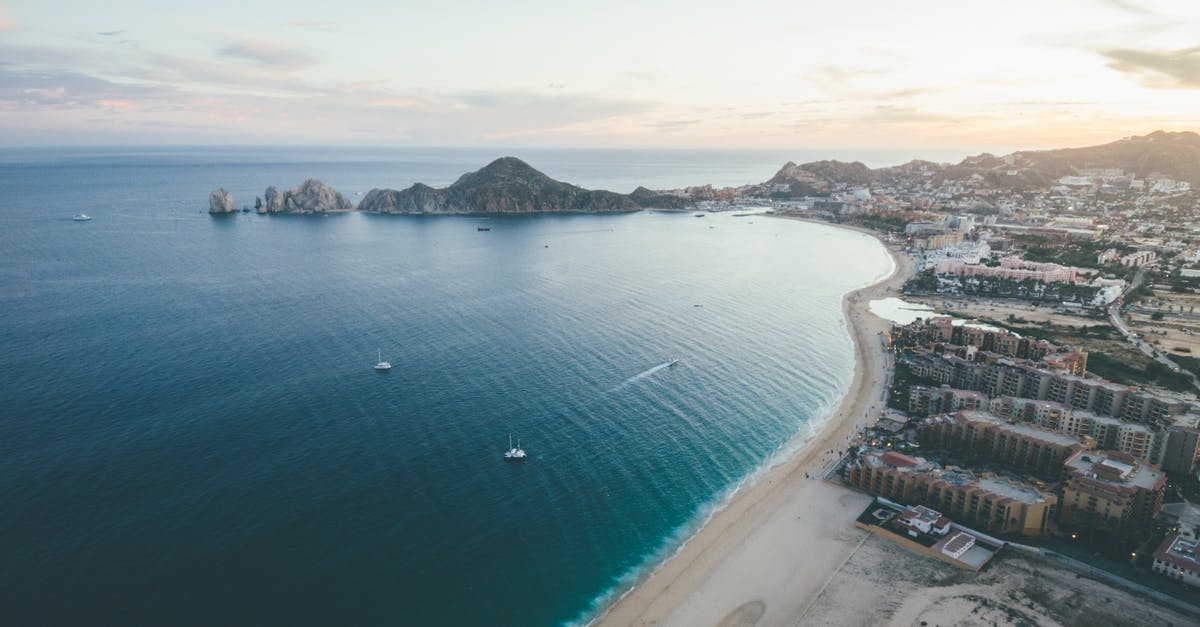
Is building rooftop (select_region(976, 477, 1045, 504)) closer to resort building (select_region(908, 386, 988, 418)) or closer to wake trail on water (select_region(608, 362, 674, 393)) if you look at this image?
resort building (select_region(908, 386, 988, 418))

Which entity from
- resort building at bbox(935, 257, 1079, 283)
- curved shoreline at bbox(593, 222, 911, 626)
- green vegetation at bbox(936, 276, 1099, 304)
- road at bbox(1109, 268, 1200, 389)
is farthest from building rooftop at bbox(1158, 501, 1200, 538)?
resort building at bbox(935, 257, 1079, 283)

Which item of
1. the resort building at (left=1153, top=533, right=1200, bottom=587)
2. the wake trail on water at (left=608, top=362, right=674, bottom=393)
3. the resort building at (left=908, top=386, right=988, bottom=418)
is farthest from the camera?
the wake trail on water at (left=608, top=362, right=674, bottom=393)

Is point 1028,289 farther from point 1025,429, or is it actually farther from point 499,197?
point 499,197

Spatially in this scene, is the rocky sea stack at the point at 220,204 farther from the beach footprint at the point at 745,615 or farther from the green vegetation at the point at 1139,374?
the green vegetation at the point at 1139,374

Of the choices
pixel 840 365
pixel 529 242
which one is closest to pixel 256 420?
pixel 840 365

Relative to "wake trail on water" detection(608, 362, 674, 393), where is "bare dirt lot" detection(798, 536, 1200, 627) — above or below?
below

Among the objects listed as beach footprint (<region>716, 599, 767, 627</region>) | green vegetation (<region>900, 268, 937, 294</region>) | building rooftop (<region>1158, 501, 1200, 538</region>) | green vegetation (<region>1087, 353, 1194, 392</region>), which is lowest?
beach footprint (<region>716, 599, 767, 627</region>)

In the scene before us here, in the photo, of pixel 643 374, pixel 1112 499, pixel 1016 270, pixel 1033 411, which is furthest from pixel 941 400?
pixel 1016 270
